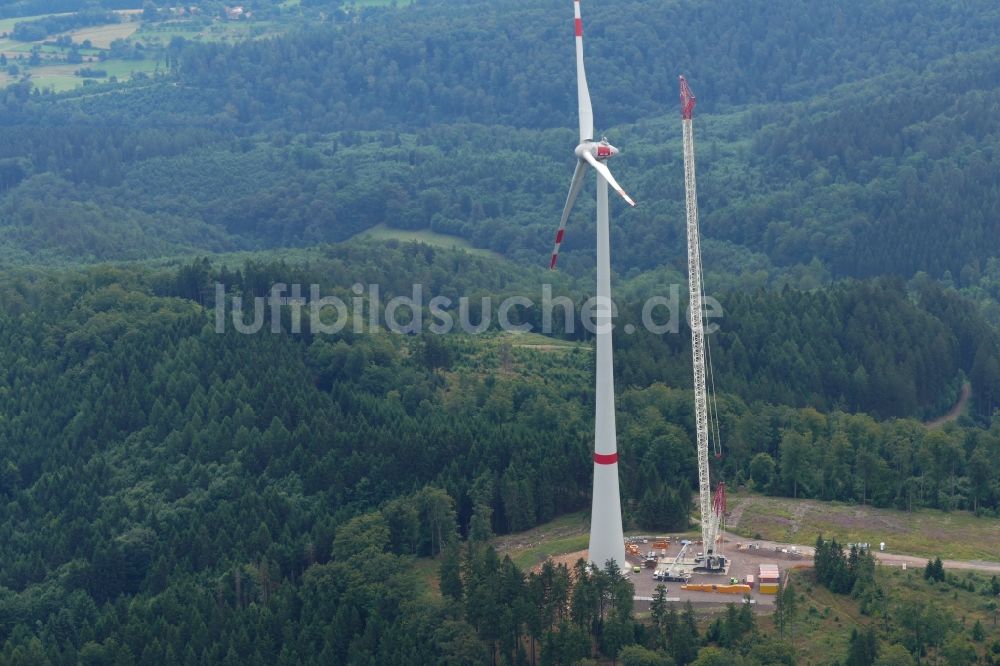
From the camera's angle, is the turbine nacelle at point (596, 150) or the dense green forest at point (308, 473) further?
the dense green forest at point (308, 473)

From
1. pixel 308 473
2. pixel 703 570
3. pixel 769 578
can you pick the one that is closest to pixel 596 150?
pixel 703 570

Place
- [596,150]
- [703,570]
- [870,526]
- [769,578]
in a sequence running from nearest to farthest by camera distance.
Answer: [596,150] → [769,578] → [703,570] → [870,526]

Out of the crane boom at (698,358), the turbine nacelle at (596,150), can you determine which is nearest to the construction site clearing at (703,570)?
the crane boom at (698,358)

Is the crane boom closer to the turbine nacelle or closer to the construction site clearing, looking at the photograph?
the construction site clearing

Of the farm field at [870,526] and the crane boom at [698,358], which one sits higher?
the crane boom at [698,358]

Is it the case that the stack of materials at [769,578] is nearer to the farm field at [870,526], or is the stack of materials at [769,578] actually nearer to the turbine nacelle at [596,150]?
the farm field at [870,526]

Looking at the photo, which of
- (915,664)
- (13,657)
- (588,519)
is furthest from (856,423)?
(13,657)

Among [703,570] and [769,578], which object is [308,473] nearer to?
[703,570]
